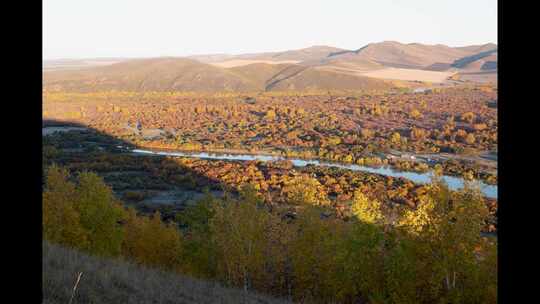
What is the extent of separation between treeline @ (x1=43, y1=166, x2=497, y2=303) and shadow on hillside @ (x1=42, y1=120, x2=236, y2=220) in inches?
781

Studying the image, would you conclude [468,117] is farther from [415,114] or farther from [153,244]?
[153,244]

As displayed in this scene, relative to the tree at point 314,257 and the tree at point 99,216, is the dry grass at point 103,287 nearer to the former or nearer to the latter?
the tree at point 314,257

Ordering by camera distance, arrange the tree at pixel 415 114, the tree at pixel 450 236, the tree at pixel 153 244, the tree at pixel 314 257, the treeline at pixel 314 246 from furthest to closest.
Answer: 1. the tree at pixel 415 114
2. the tree at pixel 153 244
3. the tree at pixel 314 257
4. the treeline at pixel 314 246
5. the tree at pixel 450 236

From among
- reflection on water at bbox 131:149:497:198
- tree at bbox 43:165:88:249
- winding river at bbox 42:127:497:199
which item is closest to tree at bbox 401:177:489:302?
tree at bbox 43:165:88:249

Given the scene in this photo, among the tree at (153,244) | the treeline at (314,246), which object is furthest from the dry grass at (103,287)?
the tree at (153,244)

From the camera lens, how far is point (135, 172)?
71.8 meters

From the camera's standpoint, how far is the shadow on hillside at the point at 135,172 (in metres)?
55.4

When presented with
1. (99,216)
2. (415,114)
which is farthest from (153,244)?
(415,114)

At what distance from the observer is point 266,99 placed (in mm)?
181750

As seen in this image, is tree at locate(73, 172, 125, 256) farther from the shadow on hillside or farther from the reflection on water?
the reflection on water

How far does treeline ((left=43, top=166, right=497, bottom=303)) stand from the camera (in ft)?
54.2

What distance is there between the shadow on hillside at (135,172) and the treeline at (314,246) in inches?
781
